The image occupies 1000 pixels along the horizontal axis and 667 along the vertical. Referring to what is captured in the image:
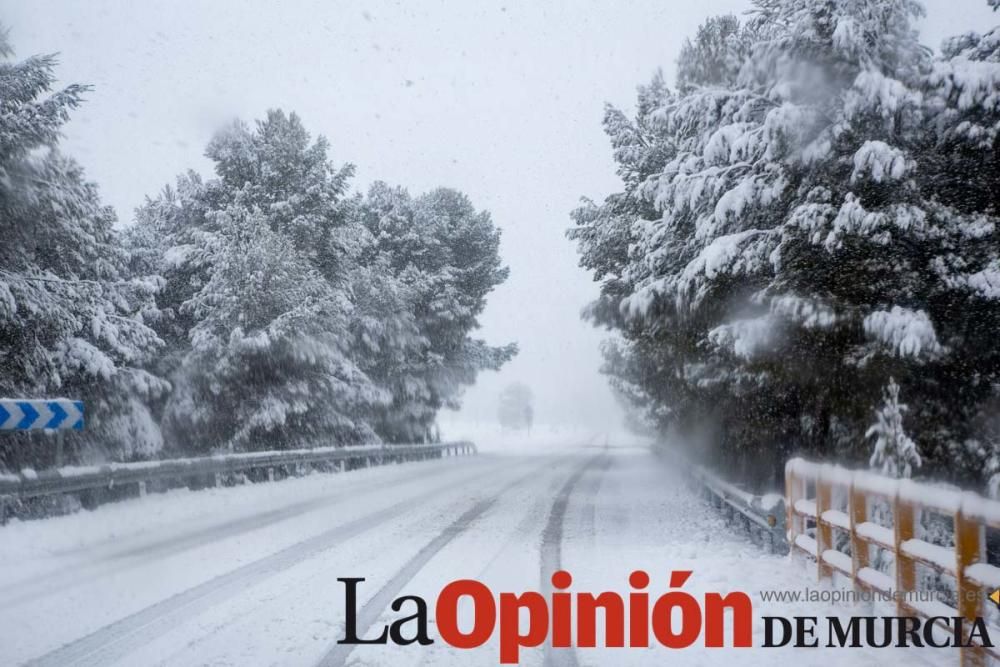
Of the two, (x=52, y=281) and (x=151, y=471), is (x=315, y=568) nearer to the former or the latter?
(x=151, y=471)

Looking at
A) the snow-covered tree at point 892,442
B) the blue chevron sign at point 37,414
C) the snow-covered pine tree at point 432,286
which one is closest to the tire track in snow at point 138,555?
the blue chevron sign at point 37,414

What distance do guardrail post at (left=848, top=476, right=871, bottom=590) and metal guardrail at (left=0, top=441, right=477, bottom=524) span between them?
412 inches

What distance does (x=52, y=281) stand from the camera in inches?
518

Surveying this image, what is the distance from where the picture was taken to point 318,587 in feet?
22.2

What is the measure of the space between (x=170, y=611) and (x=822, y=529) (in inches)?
235

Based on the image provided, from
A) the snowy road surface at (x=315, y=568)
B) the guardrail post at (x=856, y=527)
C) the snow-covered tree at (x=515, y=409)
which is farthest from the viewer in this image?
the snow-covered tree at (x=515, y=409)

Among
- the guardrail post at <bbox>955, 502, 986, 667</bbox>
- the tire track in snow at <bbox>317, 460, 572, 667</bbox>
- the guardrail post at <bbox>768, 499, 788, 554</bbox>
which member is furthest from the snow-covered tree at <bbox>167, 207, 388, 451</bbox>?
the guardrail post at <bbox>955, 502, 986, 667</bbox>

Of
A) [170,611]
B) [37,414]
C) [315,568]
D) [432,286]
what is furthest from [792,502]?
[432,286]

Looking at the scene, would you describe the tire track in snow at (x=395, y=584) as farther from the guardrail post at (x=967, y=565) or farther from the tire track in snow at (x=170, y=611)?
the guardrail post at (x=967, y=565)

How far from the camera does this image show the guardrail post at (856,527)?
5762 mm

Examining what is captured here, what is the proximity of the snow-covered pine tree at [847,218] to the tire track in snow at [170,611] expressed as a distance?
18.4 ft

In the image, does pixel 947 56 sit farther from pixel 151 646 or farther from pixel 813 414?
pixel 151 646

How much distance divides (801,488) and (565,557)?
109 inches

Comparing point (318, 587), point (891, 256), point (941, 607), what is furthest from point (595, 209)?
point (941, 607)
